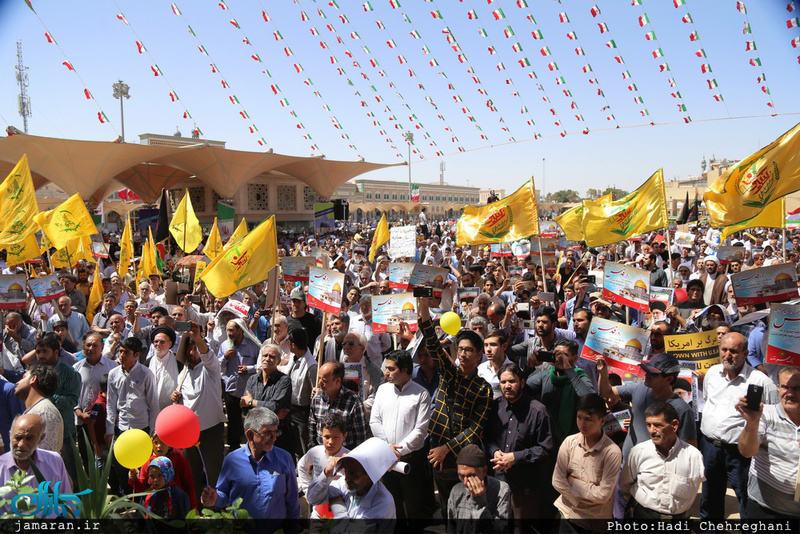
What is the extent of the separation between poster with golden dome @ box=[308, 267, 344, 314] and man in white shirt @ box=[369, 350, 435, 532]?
1.97 meters

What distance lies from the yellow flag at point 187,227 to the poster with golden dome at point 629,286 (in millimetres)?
8248

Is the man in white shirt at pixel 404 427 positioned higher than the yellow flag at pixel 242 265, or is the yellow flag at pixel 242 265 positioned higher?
the yellow flag at pixel 242 265

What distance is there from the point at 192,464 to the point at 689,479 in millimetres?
3793

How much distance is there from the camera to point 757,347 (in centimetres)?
538

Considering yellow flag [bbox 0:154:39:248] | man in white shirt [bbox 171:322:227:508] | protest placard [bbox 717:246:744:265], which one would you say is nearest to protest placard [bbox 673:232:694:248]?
protest placard [bbox 717:246:744:265]

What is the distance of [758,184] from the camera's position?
6.60 m

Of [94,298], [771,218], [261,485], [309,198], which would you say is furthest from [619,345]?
[309,198]

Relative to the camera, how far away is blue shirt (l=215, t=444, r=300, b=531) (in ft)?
11.5

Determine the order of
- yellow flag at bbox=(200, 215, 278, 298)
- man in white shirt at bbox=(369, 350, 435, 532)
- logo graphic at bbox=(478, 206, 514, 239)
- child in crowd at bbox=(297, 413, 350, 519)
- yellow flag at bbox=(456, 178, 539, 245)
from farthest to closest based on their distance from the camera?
logo graphic at bbox=(478, 206, 514, 239) → yellow flag at bbox=(456, 178, 539, 245) → yellow flag at bbox=(200, 215, 278, 298) → man in white shirt at bbox=(369, 350, 435, 532) → child in crowd at bbox=(297, 413, 350, 519)

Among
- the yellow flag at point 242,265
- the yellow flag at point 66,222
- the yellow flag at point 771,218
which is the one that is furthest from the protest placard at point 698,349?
the yellow flag at point 66,222

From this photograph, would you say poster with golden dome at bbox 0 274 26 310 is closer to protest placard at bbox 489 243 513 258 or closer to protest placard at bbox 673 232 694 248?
protest placard at bbox 489 243 513 258

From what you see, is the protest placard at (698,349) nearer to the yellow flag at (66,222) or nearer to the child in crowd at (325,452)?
the child in crowd at (325,452)

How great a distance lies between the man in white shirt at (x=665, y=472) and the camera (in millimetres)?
3402

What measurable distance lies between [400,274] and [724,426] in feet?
15.5
